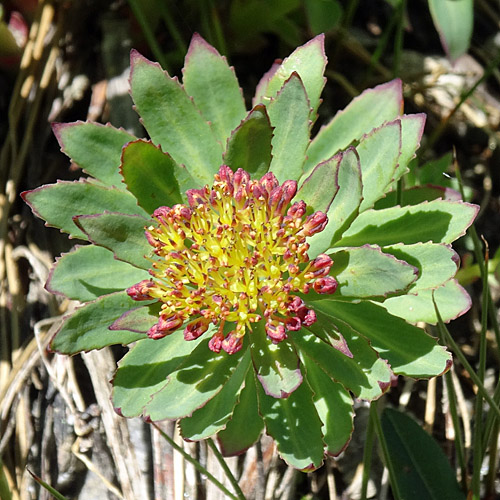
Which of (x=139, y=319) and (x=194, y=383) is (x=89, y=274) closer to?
(x=139, y=319)

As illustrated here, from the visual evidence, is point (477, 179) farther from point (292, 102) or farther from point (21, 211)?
point (21, 211)

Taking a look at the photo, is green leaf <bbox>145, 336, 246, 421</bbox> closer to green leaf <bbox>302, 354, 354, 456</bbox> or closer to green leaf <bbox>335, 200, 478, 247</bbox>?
green leaf <bbox>302, 354, 354, 456</bbox>

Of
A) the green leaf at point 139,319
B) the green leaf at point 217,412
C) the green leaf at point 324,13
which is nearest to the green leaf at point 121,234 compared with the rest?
the green leaf at point 139,319

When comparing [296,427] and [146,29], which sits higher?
[146,29]

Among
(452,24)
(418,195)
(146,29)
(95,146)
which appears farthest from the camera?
(146,29)

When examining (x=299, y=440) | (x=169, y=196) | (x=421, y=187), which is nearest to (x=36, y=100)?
(x=169, y=196)

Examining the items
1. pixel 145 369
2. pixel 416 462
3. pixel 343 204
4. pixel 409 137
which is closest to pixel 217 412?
pixel 145 369

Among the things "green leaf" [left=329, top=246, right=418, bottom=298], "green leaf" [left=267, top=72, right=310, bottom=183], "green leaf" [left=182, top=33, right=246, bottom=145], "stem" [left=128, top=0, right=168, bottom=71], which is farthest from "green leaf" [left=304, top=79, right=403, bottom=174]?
"stem" [left=128, top=0, right=168, bottom=71]
